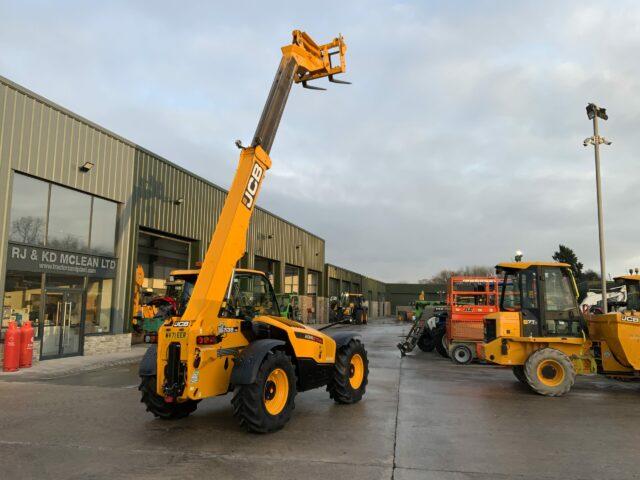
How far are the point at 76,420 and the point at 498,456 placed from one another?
5.91 metres

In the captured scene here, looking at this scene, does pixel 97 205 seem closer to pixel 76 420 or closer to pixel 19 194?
pixel 19 194

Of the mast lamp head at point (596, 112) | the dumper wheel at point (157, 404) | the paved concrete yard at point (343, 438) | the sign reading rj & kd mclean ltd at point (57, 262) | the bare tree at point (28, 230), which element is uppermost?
the mast lamp head at point (596, 112)

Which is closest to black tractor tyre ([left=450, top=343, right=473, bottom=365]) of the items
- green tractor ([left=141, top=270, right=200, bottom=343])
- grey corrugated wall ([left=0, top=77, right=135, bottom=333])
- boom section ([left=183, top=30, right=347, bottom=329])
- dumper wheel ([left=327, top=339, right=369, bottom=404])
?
dumper wheel ([left=327, top=339, right=369, bottom=404])

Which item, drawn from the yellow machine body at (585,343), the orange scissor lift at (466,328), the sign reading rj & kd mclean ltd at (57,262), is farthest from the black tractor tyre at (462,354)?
the sign reading rj & kd mclean ltd at (57,262)

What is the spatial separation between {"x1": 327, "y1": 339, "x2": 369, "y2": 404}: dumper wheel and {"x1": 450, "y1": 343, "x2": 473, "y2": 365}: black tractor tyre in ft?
23.5

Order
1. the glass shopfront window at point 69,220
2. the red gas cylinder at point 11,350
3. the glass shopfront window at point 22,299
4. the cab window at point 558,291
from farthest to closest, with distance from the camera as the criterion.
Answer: the glass shopfront window at point 69,220, the glass shopfront window at point 22,299, the red gas cylinder at point 11,350, the cab window at point 558,291

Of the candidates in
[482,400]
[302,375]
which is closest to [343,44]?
[302,375]

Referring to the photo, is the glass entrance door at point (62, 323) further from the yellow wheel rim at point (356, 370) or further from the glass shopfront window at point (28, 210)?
the yellow wheel rim at point (356, 370)

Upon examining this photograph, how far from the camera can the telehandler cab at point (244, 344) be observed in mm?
6559

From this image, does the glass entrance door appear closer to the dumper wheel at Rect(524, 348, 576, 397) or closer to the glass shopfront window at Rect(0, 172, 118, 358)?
the glass shopfront window at Rect(0, 172, 118, 358)

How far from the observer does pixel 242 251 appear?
780 cm

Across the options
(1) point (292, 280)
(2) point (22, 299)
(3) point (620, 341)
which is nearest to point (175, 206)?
(2) point (22, 299)

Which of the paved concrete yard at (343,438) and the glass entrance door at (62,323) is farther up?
the glass entrance door at (62,323)

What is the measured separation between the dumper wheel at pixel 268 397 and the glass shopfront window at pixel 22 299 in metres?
9.70
